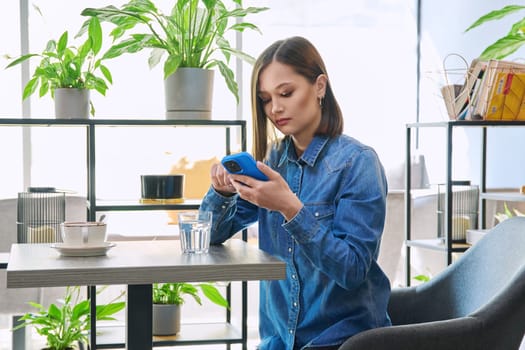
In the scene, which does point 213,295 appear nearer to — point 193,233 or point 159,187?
point 159,187

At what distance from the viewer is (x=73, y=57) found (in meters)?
2.53

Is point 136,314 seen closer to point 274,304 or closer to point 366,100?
point 274,304

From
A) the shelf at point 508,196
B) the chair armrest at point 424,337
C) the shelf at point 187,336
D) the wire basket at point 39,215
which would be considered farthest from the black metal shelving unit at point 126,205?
the chair armrest at point 424,337

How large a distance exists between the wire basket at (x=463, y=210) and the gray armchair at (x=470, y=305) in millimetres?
965

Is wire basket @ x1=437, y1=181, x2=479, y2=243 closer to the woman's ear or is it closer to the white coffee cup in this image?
the woman's ear

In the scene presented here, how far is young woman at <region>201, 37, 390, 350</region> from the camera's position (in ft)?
4.83

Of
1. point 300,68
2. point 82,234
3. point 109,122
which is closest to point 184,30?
point 109,122

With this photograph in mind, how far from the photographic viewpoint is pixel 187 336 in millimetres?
2604

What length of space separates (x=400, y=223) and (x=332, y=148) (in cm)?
223

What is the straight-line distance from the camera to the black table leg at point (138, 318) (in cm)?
157

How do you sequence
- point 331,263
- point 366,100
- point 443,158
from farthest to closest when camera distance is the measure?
point 366,100
point 443,158
point 331,263

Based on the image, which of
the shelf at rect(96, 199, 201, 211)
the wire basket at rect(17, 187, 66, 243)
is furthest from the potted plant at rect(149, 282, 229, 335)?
the wire basket at rect(17, 187, 66, 243)

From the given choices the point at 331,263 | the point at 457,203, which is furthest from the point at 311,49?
the point at 457,203

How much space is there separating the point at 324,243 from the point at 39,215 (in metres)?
1.35
